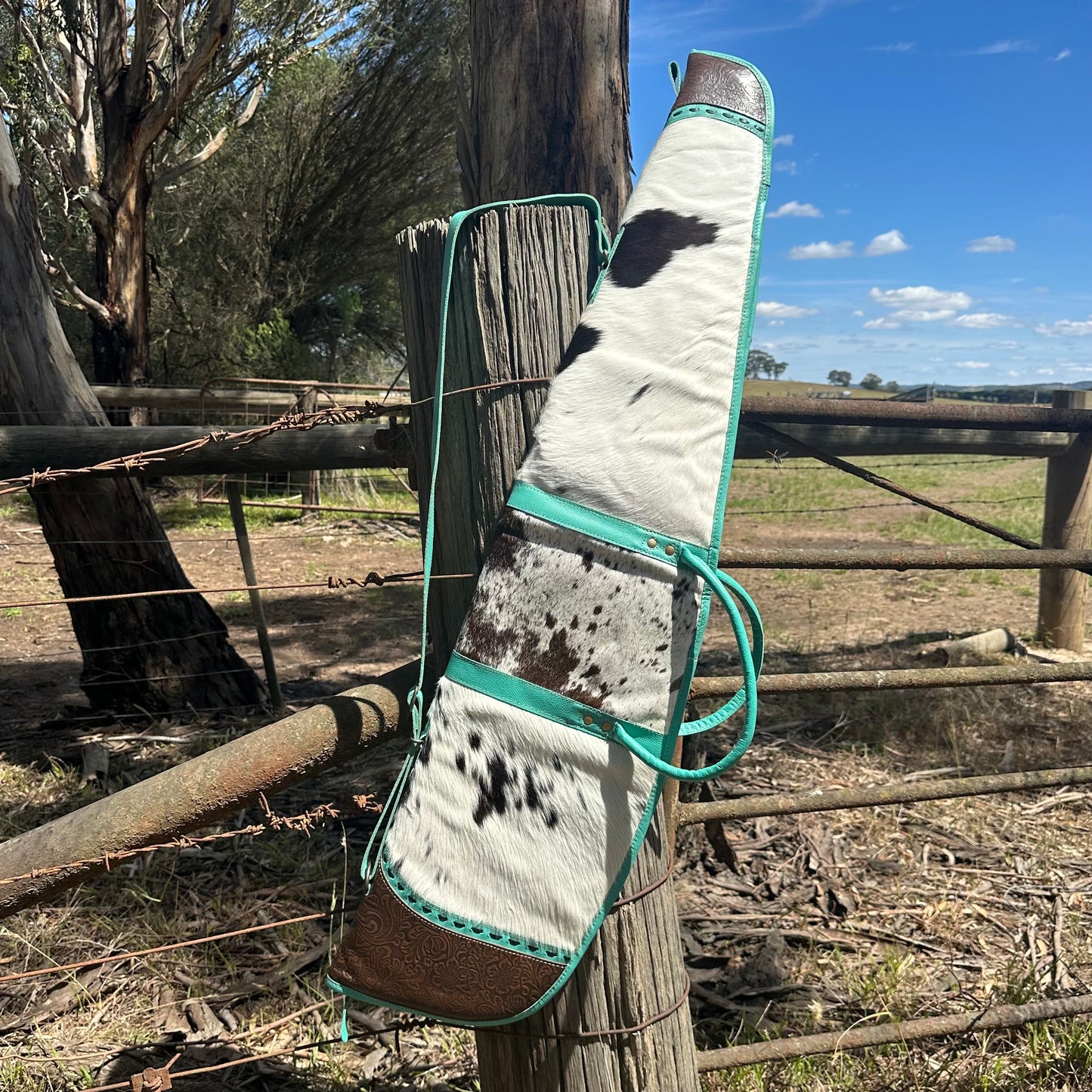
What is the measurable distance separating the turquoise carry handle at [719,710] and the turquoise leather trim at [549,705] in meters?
0.01

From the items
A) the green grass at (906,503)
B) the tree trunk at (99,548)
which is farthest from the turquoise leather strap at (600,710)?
the green grass at (906,503)

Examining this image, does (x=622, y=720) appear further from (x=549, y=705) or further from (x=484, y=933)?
(x=484, y=933)

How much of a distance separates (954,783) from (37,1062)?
2.14 meters

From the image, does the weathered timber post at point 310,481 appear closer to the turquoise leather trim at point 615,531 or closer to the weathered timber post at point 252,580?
the weathered timber post at point 252,580

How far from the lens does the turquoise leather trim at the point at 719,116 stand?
1329mm

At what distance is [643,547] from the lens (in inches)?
47.8

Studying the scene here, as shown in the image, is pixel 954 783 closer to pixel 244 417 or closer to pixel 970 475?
pixel 244 417

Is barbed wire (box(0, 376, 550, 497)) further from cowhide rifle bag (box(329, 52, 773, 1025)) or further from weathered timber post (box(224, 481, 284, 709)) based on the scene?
weathered timber post (box(224, 481, 284, 709))

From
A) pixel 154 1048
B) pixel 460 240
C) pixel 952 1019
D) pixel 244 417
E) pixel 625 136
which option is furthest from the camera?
pixel 244 417

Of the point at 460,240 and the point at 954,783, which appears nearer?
the point at 460,240

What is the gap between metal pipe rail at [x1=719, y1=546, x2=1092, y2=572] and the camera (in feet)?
6.16

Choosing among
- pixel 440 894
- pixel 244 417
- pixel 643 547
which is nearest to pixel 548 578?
pixel 643 547

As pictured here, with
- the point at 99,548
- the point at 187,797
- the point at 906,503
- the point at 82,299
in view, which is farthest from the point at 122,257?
the point at 906,503

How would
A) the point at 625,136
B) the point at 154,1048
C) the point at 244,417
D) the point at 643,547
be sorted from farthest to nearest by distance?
1. the point at 244,417
2. the point at 625,136
3. the point at 154,1048
4. the point at 643,547
